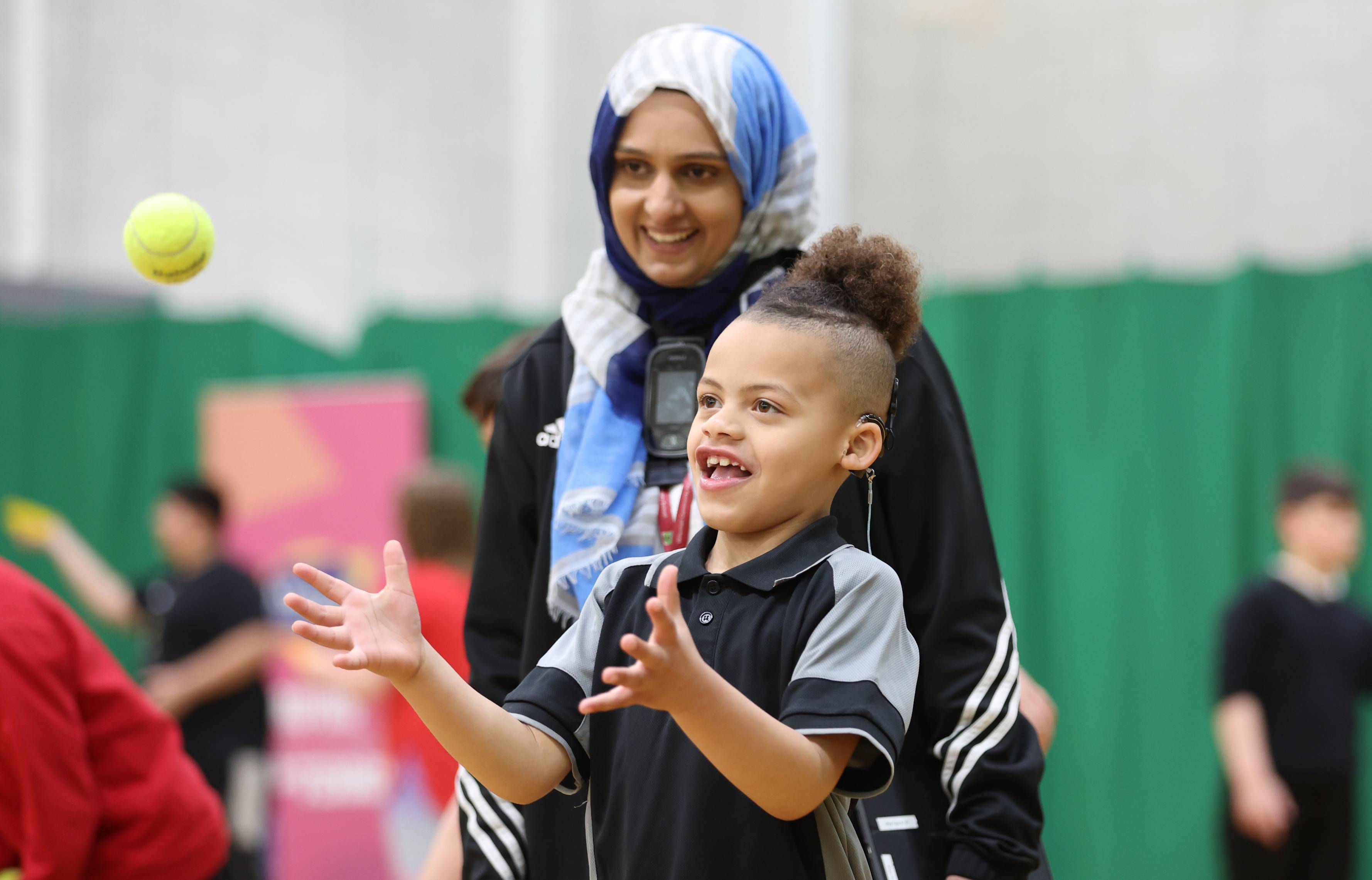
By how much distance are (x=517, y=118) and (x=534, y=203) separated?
42 cm

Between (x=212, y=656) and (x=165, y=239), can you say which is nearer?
(x=165, y=239)

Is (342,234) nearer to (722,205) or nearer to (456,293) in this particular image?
(456,293)

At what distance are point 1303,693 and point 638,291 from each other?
3180mm

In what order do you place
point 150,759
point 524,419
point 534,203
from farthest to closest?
1. point 534,203
2. point 150,759
3. point 524,419

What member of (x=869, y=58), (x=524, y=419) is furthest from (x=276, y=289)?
(x=524, y=419)

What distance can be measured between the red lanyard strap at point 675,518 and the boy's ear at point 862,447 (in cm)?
29

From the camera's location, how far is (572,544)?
1.69 m

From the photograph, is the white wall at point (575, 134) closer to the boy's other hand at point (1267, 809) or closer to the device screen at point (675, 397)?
the boy's other hand at point (1267, 809)

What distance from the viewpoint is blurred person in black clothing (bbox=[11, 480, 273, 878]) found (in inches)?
186

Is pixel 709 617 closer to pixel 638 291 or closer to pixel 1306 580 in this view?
pixel 638 291

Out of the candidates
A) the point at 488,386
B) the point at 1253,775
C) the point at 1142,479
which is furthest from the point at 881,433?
the point at 1142,479

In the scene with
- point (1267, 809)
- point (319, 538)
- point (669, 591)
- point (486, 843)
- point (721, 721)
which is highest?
point (669, 591)

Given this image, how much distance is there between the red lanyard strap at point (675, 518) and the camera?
1684 millimetres

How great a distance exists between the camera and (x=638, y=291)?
186cm
